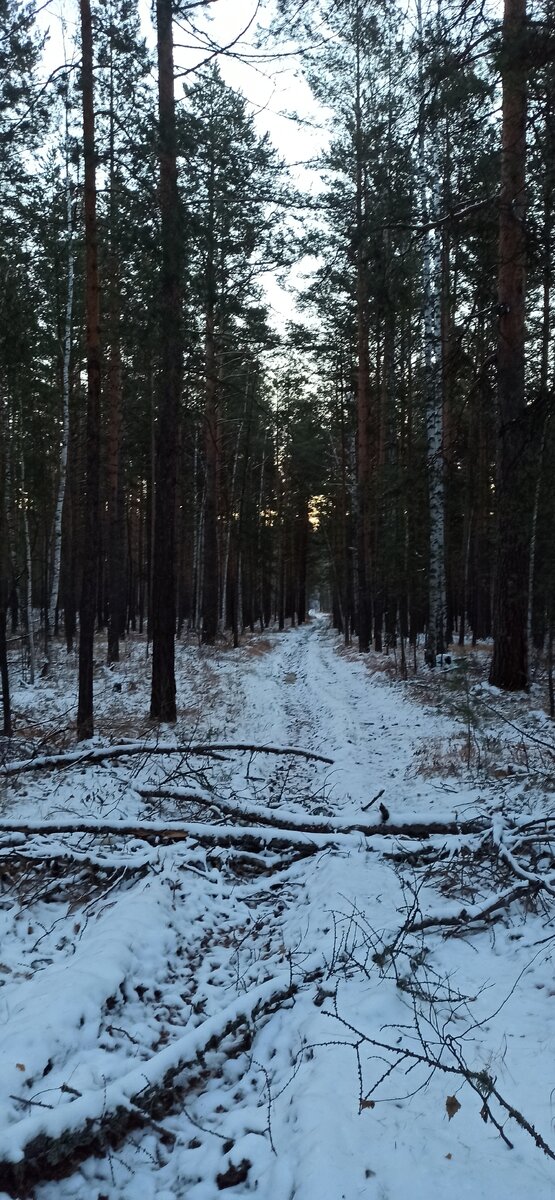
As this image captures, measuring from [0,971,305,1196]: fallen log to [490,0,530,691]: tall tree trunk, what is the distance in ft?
24.6

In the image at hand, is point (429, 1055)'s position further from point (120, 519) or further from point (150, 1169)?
point (120, 519)

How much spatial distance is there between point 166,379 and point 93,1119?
10.1 metres

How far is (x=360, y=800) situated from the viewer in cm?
713

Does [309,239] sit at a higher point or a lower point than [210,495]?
higher

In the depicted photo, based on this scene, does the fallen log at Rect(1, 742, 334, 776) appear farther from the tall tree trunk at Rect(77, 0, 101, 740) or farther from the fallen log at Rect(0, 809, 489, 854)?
the tall tree trunk at Rect(77, 0, 101, 740)

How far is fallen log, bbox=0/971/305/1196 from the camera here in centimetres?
246

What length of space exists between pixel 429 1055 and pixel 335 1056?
16.6 inches

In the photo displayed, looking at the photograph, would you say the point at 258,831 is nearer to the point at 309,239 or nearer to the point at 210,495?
the point at 309,239

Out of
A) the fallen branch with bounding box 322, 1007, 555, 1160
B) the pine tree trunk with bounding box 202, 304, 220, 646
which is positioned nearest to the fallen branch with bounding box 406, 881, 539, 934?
the fallen branch with bounding box 322, 1007, 555, 1160

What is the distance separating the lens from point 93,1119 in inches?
105

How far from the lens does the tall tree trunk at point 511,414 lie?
9.34m

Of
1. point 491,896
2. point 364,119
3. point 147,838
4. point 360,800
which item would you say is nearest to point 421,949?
point 491,896

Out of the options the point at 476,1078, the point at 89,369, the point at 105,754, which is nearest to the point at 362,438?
the point at 89,369

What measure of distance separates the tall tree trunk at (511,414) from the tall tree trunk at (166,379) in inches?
189
